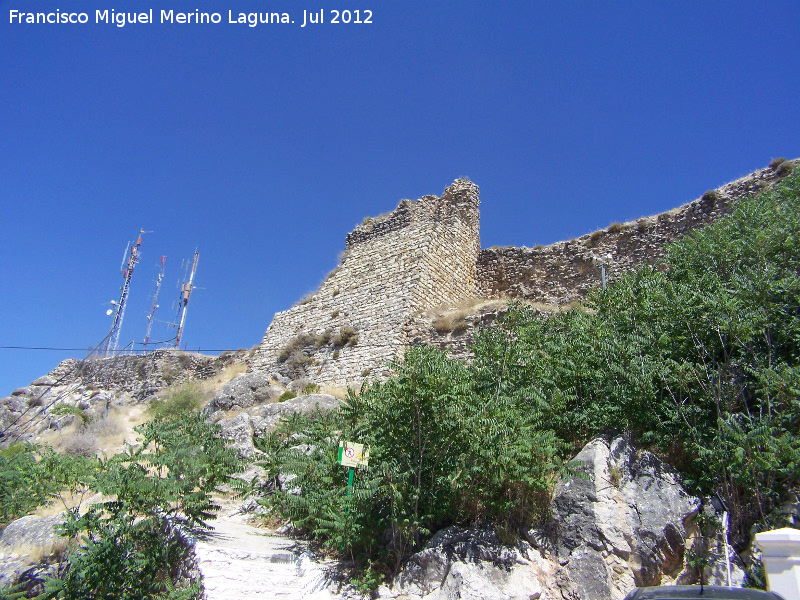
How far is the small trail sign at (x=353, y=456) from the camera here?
7426mm

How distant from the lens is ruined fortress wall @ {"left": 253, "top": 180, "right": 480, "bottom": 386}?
17.1 meters

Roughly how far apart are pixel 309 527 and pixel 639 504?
15.7 feet

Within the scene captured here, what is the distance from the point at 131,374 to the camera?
2555cm

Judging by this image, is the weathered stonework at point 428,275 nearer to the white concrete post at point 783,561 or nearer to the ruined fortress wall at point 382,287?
the ruined fortress wall at point 382,287

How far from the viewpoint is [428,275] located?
1794cm

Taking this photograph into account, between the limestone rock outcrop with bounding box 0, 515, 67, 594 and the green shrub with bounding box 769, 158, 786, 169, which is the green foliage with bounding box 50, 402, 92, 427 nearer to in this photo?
the limestone rock outcrop with bounding box 0, 515, 67, 594

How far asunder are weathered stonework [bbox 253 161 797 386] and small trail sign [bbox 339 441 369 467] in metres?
7.90

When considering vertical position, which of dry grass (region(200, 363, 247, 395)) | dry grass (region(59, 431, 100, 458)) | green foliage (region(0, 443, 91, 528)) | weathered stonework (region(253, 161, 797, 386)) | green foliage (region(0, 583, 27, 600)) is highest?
weathered stonework (region(253, 161, 797, 386))

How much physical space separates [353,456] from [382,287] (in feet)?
36.0

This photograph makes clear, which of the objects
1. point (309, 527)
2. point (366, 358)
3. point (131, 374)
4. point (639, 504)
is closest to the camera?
point (639, 504)

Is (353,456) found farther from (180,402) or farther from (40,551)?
(180,402)

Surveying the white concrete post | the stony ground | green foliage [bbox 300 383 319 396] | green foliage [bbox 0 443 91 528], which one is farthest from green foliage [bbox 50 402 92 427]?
the white concrete post

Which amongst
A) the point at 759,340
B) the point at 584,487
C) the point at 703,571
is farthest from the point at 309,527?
the point at 759,340

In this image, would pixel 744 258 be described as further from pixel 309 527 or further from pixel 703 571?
pixel 309 527
